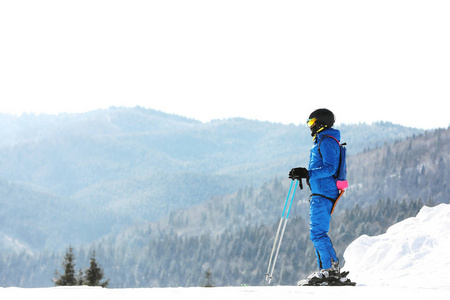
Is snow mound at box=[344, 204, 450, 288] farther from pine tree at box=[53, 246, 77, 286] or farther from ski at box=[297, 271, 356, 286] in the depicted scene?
pine tree at box=[53, 246, 77, 286]

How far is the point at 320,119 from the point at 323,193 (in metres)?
1.12

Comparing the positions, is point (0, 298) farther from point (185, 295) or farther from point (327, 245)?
point (327, 245)

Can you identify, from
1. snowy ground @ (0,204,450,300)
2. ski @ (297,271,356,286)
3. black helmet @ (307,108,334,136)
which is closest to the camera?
snowy ground @ (0,204,450,300)

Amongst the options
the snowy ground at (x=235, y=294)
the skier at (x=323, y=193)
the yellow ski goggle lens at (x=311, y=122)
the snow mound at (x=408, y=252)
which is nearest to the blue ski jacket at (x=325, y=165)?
the skier at (x=323, y=193)

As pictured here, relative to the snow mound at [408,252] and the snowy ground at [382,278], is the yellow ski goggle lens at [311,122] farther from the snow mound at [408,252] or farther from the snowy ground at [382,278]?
the snow mound at [408,252]

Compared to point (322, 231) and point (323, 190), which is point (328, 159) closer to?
point (323, 190)

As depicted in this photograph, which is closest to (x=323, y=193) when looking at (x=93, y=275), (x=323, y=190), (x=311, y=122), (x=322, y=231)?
(x=323, y=190)

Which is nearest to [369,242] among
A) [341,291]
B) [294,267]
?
[341,291]

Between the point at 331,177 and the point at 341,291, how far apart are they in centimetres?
226

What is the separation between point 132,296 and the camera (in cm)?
692

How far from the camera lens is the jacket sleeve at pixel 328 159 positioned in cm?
897

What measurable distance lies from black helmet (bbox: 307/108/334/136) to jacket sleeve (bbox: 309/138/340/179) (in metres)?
0.33

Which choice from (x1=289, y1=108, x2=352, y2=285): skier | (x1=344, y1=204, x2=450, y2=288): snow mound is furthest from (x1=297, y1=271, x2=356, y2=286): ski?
(x1=344, y1=204, x2=450, y2=288): snow mound

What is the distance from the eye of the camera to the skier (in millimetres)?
8930
